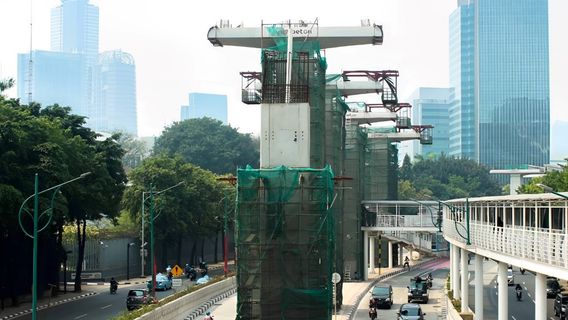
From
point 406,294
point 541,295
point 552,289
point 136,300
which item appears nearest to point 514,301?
point 552,289

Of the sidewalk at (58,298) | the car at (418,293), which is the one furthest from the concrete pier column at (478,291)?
the sidewalk at (58,298)

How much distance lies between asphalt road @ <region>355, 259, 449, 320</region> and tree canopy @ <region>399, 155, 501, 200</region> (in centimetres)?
7459

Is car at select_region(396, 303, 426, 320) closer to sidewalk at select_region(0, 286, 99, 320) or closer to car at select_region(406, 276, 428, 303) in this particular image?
car at select_region(406, 276, 428, 303)

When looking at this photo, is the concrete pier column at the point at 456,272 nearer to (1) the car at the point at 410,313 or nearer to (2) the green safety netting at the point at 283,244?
Result: (1) the car at the point at 410,313

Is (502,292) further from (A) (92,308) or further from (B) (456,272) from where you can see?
(A) (92,308)

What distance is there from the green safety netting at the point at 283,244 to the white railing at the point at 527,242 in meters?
7.14

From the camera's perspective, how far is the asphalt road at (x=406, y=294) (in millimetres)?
54338

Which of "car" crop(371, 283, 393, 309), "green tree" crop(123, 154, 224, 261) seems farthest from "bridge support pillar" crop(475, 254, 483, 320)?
"green tree" crop(123, 154, 224, 261)

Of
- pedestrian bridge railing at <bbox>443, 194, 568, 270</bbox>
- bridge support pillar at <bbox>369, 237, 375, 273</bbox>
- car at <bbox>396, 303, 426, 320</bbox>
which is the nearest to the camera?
pedestrian bridge railing at <bbox>443, 194, 568, 270</bbox>

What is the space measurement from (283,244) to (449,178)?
499 feet

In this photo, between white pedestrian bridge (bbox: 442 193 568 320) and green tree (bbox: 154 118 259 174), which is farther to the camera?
green tree (bbox: 154 118 259 174)

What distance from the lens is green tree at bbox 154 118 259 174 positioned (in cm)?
15612

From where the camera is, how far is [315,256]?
125 feet

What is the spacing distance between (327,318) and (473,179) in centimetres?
15189
